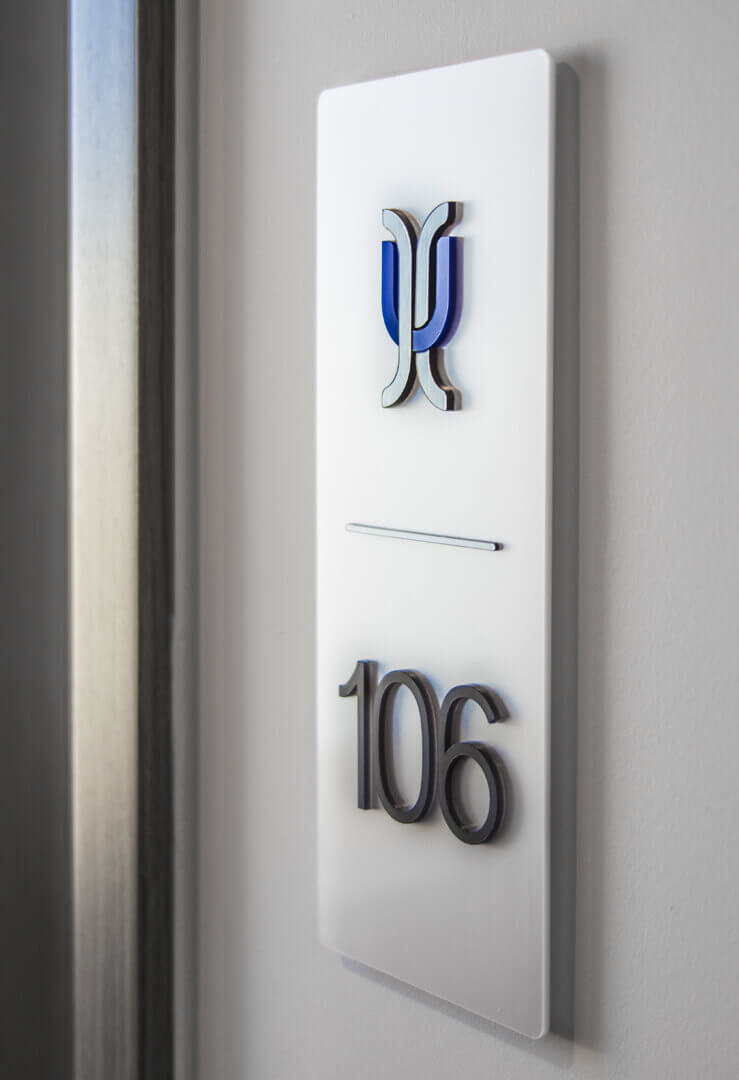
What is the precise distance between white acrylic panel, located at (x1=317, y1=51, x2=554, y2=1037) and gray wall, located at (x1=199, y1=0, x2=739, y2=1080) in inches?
1.7

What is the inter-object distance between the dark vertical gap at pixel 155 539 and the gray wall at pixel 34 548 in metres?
0.08

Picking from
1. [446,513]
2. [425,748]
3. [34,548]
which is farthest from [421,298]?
[34,548]

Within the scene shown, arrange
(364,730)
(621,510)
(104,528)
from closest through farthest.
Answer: (621,510), (364,730), (104,528)

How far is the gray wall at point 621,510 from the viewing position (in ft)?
2.50

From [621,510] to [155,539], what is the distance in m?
0.53

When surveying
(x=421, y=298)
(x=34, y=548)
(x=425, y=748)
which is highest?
(x=421, y=298)

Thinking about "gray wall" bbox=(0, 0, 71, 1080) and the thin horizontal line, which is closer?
the thin horizontal line

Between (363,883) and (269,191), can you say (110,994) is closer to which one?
(363,883)

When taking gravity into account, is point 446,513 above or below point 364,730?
above

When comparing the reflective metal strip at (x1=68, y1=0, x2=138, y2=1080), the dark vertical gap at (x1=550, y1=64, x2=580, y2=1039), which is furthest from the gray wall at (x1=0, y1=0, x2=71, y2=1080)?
the dark vertical gap at (x1=550, y1=64, x2=580, y2=1039)

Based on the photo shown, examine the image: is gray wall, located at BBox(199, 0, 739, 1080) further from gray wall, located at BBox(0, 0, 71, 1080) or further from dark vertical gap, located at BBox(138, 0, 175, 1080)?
gray wall, located at BBox(0, 0, 71, 1080)

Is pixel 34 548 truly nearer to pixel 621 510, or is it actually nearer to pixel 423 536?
pixel 423 536

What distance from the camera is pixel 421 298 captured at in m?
0.88

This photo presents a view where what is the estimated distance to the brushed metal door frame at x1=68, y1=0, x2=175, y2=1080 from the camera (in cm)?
107
